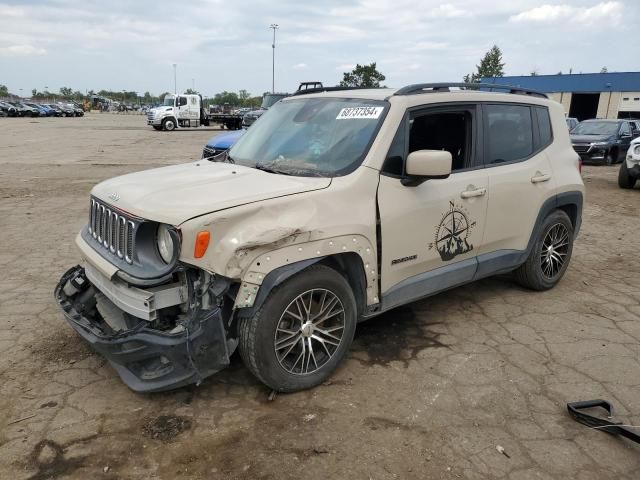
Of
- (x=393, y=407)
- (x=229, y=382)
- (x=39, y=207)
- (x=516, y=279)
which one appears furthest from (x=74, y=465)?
(x=39, y=207)

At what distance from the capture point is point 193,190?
304 centimetres

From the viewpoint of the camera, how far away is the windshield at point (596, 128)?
16.9m

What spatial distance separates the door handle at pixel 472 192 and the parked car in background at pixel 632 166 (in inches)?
367

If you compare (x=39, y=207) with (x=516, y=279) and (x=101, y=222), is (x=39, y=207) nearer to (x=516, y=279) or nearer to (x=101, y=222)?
(x=101, y=222)

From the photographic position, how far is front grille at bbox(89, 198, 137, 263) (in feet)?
9.76

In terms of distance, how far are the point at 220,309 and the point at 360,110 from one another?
176 cm

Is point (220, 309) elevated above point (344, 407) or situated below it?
above

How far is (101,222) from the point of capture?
3348 mm

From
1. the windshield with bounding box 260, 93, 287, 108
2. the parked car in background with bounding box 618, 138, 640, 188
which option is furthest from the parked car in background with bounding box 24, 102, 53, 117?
the parked car in background with bounding box 618, 138, 640, 188

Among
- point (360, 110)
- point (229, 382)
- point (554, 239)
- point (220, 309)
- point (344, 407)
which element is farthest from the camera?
point (554, 239)

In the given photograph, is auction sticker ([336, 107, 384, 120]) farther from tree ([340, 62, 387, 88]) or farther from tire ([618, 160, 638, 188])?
tree ([340, 62, 387, 88])

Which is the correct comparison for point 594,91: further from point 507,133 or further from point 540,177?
point 507,133

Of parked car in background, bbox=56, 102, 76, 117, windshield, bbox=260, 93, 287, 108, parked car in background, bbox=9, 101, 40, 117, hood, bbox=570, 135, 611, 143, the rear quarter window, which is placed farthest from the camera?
parked car in background, bbox=56, 102, 76, 117

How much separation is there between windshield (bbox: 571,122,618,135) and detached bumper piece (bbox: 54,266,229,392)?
17682 millimetres
